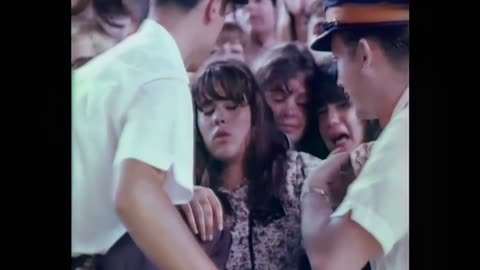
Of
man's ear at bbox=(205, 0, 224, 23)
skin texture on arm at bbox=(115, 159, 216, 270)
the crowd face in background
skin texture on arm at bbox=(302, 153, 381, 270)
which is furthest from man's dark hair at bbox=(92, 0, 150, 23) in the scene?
skin texture on arm at bbox=(302, 153, 381, 270)

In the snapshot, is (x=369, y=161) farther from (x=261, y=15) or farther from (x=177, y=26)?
(x=177, y=26)

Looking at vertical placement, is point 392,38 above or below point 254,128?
above

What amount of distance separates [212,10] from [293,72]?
27cm

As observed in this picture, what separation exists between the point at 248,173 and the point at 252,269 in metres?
0.25

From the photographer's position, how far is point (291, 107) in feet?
6.72

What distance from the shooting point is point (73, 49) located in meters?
2.03

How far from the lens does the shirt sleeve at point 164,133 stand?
1997 mm

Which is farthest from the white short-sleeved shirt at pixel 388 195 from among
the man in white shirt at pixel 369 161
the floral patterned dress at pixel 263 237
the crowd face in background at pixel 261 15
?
the crowd face in background at pixel 261 15

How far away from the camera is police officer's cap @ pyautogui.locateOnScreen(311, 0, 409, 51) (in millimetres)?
2072

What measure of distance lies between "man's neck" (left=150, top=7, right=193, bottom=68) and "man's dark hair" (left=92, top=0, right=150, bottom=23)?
0.09ft

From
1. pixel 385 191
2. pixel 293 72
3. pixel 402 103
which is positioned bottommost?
pixel 385 191

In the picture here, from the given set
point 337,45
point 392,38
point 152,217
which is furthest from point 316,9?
point 152,217

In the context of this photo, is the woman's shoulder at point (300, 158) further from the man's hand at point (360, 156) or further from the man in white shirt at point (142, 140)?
the man in white shirt at point (142, 140)
